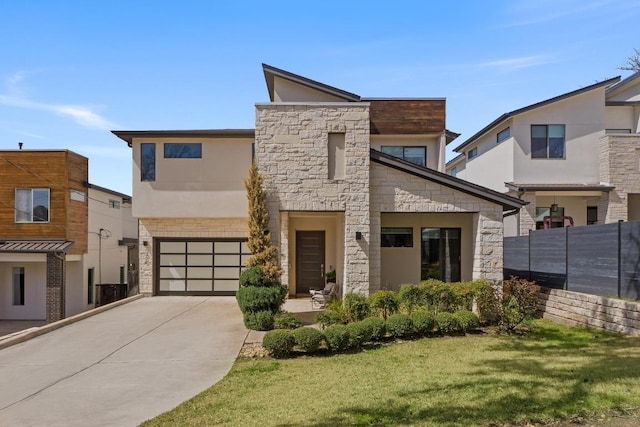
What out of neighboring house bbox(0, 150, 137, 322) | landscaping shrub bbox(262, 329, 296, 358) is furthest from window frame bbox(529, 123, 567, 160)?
neighboring house bbox(0, 150, 137, 322)

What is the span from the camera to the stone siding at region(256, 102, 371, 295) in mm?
12219

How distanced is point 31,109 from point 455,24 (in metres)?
14.9

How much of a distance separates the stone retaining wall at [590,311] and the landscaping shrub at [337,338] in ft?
20.2

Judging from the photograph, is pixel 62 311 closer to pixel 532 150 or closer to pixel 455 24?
pixel 455 24

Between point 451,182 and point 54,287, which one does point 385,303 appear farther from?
point 54,287

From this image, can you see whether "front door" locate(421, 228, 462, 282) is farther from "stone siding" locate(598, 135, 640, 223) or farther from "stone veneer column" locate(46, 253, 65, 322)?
"stone veneer column" locate(46, 253, 65, 322)

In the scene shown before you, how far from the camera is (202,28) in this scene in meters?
12.1

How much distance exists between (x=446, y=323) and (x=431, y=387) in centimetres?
400

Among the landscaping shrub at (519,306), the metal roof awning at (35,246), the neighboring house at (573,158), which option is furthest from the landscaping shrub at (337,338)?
the metal roof awning at (35,246)

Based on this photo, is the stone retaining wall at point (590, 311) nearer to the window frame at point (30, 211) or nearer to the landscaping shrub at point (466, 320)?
the landscaping shrub at point (466, 320)

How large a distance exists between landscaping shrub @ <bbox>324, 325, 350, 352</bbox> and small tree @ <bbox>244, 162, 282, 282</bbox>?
10.5 ft

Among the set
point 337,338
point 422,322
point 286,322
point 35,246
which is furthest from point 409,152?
point 35,246

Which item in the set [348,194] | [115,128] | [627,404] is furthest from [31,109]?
[627,404]

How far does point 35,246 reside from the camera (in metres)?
17.5
